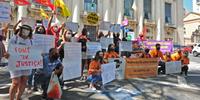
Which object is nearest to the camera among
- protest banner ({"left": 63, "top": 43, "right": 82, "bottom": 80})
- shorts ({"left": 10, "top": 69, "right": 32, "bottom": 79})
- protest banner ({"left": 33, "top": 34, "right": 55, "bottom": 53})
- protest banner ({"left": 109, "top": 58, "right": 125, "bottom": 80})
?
shorts ({"left": 10, "top": 69, "right": 32, "bottom": 79})

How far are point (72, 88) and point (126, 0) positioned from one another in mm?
33423

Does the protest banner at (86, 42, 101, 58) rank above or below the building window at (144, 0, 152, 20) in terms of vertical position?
below

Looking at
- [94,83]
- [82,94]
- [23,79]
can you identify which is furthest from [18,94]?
[94,83]

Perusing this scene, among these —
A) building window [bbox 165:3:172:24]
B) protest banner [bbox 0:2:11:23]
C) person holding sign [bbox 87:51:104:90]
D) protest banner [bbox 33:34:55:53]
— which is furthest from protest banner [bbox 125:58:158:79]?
building window [bbox 165:3:172:24]

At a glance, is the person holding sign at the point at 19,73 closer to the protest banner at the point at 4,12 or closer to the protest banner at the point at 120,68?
the protest banner at the point at 4,12

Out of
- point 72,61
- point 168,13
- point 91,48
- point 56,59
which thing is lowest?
point 72,61

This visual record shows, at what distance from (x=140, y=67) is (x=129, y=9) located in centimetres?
3006

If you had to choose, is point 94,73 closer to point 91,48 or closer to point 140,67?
point 91,48

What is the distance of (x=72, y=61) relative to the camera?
9.14m

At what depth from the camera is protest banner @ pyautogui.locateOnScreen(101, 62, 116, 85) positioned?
Result: 30.9ft

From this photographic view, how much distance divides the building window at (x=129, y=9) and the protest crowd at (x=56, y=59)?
88.0 ft

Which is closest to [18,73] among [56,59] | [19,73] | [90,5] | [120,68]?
[19,73]

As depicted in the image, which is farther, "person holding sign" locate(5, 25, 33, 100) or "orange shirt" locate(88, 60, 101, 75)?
"orange shirt" locate(88, 60, 101, 75)

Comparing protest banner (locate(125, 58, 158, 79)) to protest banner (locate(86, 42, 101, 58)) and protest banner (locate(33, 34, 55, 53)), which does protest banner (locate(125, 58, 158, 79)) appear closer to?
protest banner (locate(86, 42, 101, 58))
